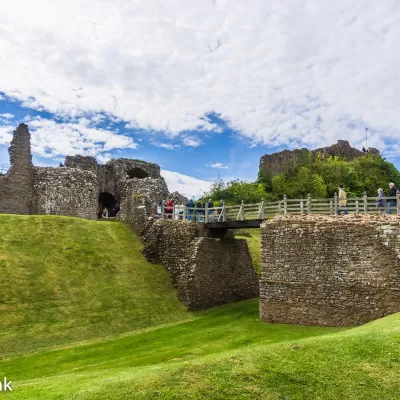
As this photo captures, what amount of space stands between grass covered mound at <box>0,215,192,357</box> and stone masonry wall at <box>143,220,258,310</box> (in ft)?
2.29

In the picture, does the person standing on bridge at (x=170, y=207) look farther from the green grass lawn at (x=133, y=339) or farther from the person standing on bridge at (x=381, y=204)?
the person standing on bridge at (x=381, y=204)

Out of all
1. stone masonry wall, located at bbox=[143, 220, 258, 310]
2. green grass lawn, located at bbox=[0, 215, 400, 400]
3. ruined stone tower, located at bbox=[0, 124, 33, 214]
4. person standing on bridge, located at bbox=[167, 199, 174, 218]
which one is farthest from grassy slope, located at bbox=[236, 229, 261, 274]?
ruined stone tower, located at bbox=[0, 124, 33, 214]

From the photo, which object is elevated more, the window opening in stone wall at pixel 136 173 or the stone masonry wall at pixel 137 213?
the window opening in stone wall at pixel 136 173

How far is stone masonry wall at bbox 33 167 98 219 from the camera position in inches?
1266

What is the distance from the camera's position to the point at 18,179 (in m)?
34.2

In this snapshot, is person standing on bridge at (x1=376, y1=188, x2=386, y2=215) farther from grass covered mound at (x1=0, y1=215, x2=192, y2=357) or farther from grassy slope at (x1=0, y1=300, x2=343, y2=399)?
grass covered mound at (x1=0, y1=215, x2=192, y2=357)

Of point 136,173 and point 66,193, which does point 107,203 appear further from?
point 66,193

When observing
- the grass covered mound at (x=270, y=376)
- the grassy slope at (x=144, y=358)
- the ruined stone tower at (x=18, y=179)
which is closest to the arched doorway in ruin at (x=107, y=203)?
the ruined stone tower at (x=18, y=179)

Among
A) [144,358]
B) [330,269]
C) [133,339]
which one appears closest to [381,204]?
[330,269]

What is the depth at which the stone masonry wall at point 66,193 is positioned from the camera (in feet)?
105

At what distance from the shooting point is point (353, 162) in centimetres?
5847

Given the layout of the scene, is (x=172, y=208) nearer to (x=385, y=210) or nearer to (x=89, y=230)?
Answer: (x=89, y=230)

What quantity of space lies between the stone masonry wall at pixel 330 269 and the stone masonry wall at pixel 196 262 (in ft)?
15.1

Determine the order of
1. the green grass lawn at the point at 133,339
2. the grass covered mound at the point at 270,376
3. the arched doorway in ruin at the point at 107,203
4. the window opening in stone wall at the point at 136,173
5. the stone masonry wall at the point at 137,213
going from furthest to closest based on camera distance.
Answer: the window opening in stone wall at the point at 136,173, the arched doorway in ruin at the point at 107,203, the stone masonry wall at the point at 137,213, the green grass lawn at the point at 133,339, the grass covered mound at the point at 270,376
